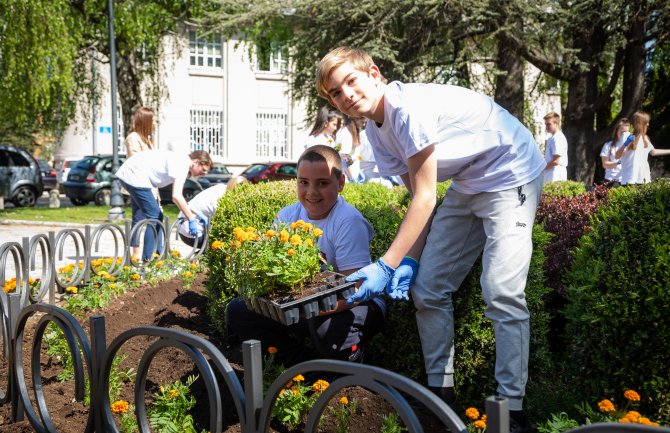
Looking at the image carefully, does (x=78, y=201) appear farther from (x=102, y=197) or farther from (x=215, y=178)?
(x=215, y=178)

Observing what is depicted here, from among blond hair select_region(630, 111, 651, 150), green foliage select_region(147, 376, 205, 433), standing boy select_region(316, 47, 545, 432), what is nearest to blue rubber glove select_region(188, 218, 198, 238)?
green foliage select_region(147, 376, 205, 433)

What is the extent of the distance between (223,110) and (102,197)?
10840 millimetres

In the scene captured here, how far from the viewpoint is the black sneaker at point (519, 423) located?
2660 millimetres

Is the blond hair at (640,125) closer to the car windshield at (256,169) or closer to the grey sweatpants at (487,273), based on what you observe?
the grey sweatpants at (487,273)

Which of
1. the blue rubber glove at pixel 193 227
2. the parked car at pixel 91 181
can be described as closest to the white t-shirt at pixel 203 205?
the blue rubber glove at pixel 193 227

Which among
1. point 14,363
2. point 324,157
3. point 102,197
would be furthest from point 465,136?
point 102,197

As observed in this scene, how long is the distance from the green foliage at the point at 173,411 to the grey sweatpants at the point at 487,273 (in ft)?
3.48

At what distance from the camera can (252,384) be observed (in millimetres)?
1994

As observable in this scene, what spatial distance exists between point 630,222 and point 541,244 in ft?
1.90

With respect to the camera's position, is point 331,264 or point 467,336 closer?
point 467,336

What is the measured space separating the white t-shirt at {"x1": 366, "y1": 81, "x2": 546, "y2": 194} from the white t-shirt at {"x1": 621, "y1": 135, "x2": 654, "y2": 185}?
720cm

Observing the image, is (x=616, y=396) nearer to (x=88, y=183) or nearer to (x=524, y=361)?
(x=524, y=361)

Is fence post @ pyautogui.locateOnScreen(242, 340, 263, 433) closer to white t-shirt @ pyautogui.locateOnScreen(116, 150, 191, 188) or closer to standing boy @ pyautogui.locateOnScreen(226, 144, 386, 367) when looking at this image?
standing boy @ pyautogui.locateOnScreen(226, 144, 386, 367)

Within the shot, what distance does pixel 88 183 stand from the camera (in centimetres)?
2123
